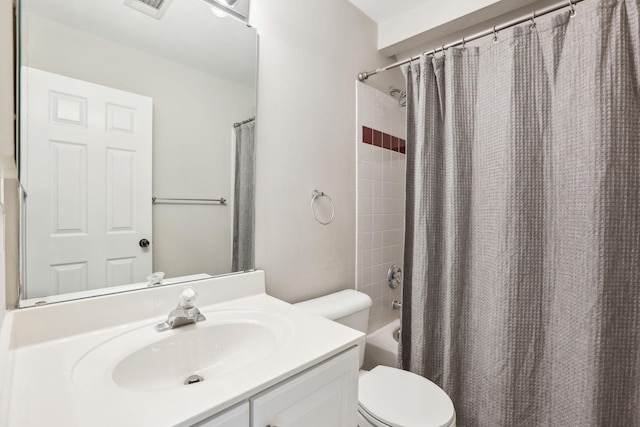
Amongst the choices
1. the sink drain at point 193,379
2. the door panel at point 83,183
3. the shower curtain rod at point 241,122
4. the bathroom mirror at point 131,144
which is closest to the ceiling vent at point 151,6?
the bathroom mirror at point 131,144

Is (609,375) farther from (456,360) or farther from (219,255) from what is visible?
(219,255)

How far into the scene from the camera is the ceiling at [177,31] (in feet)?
2.76

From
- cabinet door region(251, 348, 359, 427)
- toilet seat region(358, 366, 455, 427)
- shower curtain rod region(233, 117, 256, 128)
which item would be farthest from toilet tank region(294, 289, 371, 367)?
shower curtain rod region(233, 117, 256, 128)

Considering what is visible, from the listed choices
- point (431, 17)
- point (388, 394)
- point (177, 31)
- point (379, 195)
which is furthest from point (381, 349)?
point (431, 17)

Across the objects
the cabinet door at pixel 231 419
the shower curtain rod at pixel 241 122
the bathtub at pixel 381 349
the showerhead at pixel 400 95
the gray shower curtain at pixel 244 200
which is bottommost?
the bathtub at pixel 381 349

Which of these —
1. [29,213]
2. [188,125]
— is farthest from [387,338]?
[29,213]

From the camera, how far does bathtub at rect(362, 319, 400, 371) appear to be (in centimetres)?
159

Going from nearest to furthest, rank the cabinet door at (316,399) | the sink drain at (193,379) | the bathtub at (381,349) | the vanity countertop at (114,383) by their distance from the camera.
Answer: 1. the vanity countertop at (114,383)
2. the cabinet door at (316,399)
3. the sink drain at (193,379)
4. the bathtub at (381,349)

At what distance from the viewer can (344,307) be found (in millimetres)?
1361

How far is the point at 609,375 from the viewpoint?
3.30 feet

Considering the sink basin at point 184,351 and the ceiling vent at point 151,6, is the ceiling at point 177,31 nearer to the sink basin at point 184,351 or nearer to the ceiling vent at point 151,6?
the ceiling vent at point 151,6

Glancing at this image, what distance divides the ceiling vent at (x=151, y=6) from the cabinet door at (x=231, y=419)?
1184 millimetres

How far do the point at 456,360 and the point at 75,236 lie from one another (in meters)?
1.55

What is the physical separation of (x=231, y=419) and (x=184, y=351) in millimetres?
352
